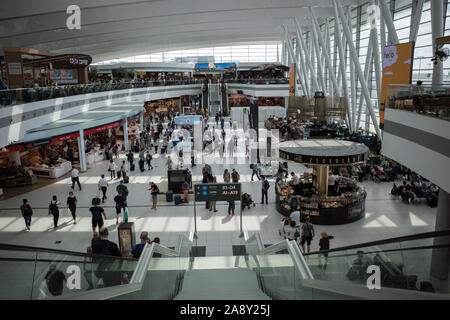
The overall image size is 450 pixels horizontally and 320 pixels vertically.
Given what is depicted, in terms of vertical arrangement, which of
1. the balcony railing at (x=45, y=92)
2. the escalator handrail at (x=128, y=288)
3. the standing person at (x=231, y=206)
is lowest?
the standing person at (x=231, y=206)

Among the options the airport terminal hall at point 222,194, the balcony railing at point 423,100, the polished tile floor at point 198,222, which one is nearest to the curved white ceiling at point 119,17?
the airport terminal hall at point 222,194

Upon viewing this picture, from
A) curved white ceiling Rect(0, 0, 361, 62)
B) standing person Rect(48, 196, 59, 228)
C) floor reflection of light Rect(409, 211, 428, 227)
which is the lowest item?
floor reflection of light Rect(409, 211, 428, 227)

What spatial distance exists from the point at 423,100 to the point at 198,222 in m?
7.73

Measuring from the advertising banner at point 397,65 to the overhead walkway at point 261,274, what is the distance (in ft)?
27.3

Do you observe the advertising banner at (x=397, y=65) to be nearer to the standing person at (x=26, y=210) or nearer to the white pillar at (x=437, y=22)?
the white pillar at (x=437, y=22)

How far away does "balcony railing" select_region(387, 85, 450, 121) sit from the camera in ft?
23.6

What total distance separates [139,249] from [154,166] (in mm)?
13244

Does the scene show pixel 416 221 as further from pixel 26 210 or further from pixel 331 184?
pixel 26 210

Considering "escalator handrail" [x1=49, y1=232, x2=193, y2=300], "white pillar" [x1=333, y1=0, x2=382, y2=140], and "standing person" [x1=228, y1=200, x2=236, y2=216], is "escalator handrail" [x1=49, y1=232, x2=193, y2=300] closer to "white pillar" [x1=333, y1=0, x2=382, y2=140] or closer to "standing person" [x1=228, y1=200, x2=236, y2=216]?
"standing person" [x1=228, y1=200, x2=236, y2=216]

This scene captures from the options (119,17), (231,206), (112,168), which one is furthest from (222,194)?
(119,17)

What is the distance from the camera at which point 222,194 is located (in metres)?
10.8

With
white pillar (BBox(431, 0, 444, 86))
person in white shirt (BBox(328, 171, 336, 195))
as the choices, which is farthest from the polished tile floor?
white pillar (BBox(431, 0, 444, 86))

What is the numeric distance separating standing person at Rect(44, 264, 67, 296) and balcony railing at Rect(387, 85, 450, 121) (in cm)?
730

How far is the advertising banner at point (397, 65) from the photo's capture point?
12.1m
